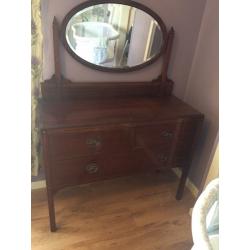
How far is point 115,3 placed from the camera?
1406 millimetres

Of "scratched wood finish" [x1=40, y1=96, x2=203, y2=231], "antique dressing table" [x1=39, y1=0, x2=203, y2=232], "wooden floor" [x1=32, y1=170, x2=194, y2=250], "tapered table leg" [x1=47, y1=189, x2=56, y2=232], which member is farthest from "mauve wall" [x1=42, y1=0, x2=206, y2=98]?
"wooden floor" [x1=32, y1=170, x2=194, y2=250]

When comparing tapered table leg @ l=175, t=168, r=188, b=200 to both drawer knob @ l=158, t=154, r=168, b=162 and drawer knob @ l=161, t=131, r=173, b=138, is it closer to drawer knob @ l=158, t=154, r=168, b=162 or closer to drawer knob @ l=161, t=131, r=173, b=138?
drawer knob @ l=158, t=154, r=168, b=162

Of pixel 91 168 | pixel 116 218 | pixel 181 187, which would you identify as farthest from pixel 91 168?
pixel 181 187

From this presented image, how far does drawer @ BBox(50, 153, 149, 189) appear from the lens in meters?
1.31

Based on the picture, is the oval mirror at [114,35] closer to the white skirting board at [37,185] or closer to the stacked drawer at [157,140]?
the stacked drawer at [157,140]

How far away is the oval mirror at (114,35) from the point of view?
4.53ft

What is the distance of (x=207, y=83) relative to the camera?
1713 mm

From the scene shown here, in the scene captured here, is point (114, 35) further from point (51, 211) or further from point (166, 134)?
point (51, 211)

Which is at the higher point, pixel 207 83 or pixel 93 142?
pixel 207 83

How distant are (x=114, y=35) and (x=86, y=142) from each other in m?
0.71
